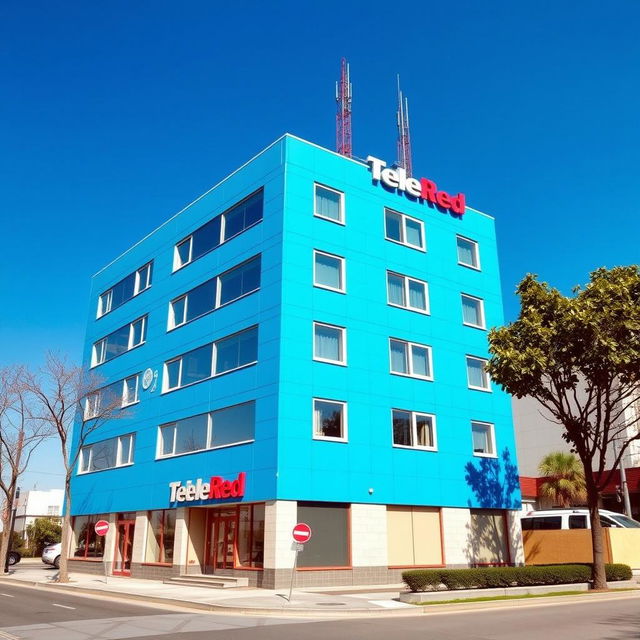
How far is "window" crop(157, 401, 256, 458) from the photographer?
29156mm

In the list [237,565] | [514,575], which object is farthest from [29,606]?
[514,575]

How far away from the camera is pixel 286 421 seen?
27.1 metres

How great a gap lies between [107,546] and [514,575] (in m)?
24.6

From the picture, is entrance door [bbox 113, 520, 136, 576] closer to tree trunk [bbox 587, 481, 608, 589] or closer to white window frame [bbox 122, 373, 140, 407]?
white window frame [bbox 122, 373, 140, 407]

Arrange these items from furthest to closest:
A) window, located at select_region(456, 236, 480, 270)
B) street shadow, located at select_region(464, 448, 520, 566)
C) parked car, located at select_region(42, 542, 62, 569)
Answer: parked car, located at select_region(42, 542, 62, 569)
window, located at select_region(456, 236, 480, 270)
street shadow, located at select_region(464, 448, 520, 566)

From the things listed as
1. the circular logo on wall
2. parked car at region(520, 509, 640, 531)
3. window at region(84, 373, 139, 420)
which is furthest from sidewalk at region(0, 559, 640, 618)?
window at region(84, 373, 139, 420)

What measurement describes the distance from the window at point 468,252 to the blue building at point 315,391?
138 mm

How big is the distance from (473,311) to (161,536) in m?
20.3

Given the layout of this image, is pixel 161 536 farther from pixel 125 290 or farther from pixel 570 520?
pixel 570 520

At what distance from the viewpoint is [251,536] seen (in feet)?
90.9

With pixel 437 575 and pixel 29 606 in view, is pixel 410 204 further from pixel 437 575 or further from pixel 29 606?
pixel 29 606

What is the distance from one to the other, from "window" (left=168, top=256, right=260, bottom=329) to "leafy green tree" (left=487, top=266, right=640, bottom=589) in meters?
11.4

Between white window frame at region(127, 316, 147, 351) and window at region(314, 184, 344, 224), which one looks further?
white window frame at region(127, 316, 147, 351)

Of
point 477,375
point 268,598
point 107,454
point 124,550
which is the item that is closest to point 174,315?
point 107,454
